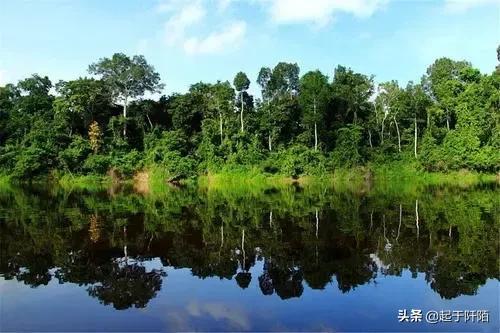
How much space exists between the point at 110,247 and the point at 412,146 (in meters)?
47.1

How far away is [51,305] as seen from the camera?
8.65 meters

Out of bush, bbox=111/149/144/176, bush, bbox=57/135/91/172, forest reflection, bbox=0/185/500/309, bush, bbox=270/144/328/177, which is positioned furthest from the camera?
bush, bbox=111/149/144/176

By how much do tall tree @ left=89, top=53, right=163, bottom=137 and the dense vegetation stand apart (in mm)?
116

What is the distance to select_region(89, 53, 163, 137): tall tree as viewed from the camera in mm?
54375

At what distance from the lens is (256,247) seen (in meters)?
13.2

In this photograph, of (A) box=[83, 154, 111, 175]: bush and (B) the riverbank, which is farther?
(A) box=[83, 154, 111, 175]: bush

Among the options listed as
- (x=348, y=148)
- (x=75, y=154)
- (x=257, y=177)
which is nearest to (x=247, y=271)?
(x=257, y=177)

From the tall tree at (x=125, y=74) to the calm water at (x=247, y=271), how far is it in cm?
3779

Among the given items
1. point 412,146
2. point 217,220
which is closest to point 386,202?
point 217,220

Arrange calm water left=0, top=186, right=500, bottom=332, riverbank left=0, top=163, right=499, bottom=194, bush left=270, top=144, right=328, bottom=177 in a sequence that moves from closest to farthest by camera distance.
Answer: calm water left=0, top=186, right=500, bottom=332 → riverbank left=0, top=163, right=499, bottom=194 → bush left=270, top=144, right=328, bottom=177

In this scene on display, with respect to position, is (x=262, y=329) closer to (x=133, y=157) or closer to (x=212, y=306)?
(x=212, y=306)

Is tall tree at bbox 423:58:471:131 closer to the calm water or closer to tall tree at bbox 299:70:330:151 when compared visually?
tall tree at bbox 299:70:330:151

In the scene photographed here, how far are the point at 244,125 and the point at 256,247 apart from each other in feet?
141

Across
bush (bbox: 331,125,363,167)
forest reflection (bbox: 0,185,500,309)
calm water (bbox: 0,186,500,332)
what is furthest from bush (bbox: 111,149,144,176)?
calm water (bbox: 0,186,500,332)
